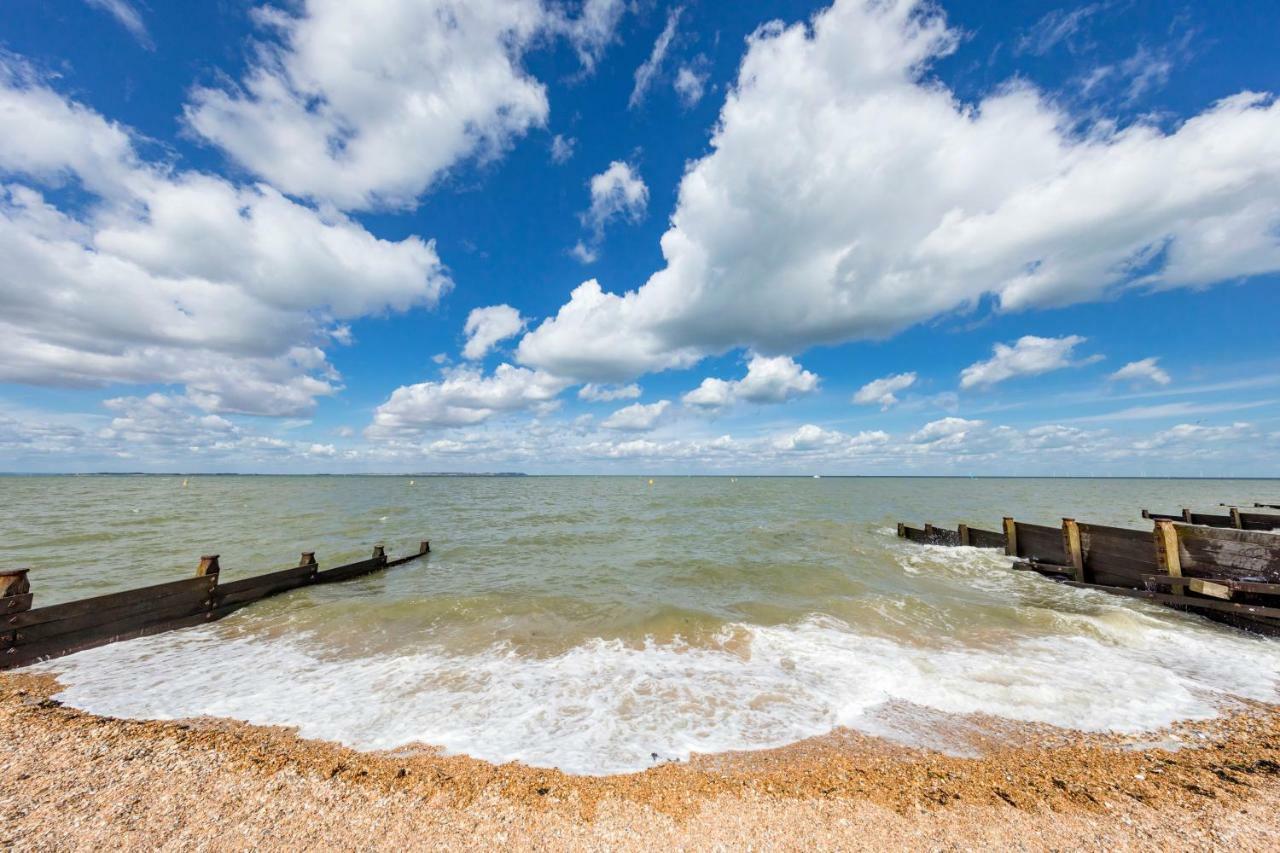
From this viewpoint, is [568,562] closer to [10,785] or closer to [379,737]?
[379,737]

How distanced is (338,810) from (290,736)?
2190 millimetres

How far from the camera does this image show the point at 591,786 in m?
4.90

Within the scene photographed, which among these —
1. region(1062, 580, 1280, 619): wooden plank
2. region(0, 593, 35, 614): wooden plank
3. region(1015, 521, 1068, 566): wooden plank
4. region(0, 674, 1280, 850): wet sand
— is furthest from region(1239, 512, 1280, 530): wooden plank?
region(0, 593, 35, 614): wooden plank

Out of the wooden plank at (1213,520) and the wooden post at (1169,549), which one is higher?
the wooden post at (1169,549)

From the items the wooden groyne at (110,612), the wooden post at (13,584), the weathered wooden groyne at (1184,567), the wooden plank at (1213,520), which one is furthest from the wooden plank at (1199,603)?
the wooden post at (13,584)

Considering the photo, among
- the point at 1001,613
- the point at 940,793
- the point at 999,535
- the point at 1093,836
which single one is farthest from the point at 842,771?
the point at 999,535

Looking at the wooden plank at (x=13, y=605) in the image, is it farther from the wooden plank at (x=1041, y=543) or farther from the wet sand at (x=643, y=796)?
the wooden plank at (x=1041, y=543)

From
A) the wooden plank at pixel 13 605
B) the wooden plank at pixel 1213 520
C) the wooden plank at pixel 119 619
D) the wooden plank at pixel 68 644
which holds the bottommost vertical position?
the wooden plank at pixel 1213 520

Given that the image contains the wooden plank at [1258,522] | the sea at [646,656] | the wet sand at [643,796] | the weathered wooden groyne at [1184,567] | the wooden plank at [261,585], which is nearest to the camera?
the wet sand at [643,796]

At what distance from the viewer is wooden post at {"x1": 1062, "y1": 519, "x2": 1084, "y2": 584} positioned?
587 inches

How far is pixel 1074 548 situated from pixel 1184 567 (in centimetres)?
315

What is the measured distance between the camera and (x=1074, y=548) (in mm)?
15055

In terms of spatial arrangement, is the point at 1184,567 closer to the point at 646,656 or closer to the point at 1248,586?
the point at 1248,586

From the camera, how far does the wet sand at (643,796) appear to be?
4.11m
